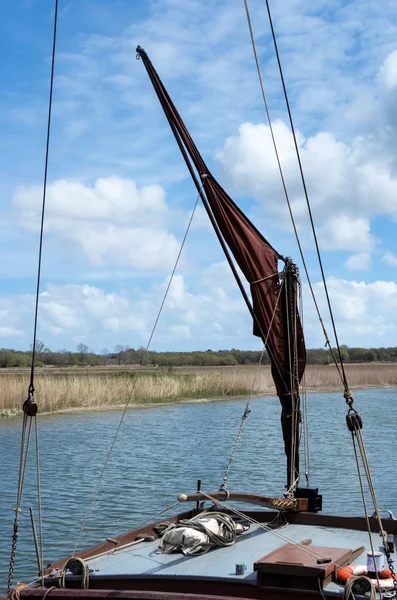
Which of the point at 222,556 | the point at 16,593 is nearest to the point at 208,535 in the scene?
the point at 222,556

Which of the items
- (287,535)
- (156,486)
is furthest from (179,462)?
(287,535)

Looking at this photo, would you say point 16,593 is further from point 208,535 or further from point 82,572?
point 208,535

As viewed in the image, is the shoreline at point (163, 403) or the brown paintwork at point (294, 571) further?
the shoreline at point (163, 403)

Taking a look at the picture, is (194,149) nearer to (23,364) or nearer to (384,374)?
(384,374)

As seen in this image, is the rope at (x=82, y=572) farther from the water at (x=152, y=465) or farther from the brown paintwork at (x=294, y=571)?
the water at (x=152, y=465)

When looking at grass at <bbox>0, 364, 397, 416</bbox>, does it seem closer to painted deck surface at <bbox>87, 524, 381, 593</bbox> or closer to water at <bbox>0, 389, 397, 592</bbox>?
water at <bbox>0, 389, 397, 592</bbox>

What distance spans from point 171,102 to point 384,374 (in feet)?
146

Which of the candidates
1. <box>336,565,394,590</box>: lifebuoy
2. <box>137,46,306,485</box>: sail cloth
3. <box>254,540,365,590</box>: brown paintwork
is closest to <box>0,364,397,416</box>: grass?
<box>137,46,306,485</box>: sail cloth

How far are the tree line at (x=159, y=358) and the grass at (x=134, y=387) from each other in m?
18.9

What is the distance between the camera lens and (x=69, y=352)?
9225 centimetres

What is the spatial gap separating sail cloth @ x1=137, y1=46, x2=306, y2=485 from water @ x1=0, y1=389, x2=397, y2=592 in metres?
4.67

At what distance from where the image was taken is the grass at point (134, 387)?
31.0m

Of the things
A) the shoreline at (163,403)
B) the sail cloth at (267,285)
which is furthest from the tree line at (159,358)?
the sail cloth at (267,285)

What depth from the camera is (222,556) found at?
7.36 metres
